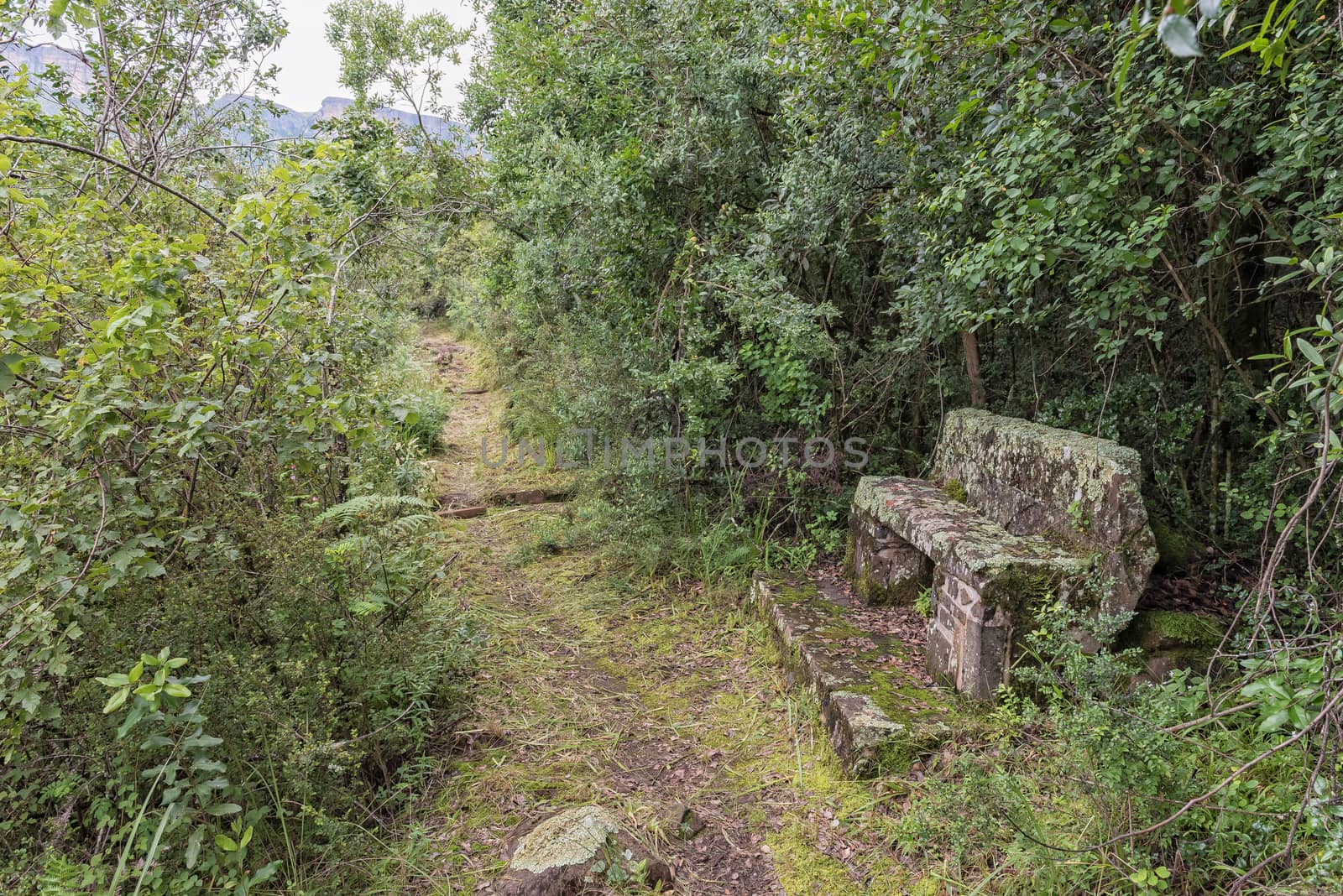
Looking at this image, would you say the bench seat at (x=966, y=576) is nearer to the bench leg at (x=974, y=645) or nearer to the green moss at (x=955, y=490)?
the bench leg at (x=974, y=645)

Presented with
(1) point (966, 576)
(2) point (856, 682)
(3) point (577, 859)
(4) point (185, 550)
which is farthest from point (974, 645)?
(4) point (185, 550)

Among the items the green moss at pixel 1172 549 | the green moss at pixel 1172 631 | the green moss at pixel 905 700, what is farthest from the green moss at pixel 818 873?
the green moss at pixel 1172 549

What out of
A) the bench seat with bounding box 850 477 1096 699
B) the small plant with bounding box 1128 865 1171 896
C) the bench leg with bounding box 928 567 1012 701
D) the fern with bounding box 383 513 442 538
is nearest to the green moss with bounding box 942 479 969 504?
the bench seat with bounding box 850 477 1096 699

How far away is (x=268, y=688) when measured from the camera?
248 cm

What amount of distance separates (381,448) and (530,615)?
1.52 m

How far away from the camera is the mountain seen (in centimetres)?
319

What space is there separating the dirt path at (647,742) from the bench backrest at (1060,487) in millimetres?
1576

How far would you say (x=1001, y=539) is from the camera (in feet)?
11.3

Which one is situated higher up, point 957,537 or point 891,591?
point 957,537

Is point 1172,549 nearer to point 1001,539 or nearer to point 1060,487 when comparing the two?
point 1060,487

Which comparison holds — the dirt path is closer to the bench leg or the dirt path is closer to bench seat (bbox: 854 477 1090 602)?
the bench leg

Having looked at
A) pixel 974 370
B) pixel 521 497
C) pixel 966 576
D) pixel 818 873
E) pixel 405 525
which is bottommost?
pixel 818 873

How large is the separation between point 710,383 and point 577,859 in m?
3.21

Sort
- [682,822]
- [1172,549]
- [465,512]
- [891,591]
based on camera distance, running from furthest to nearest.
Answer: [465,512] < [891,591] < [1172,549] < [682,822]
